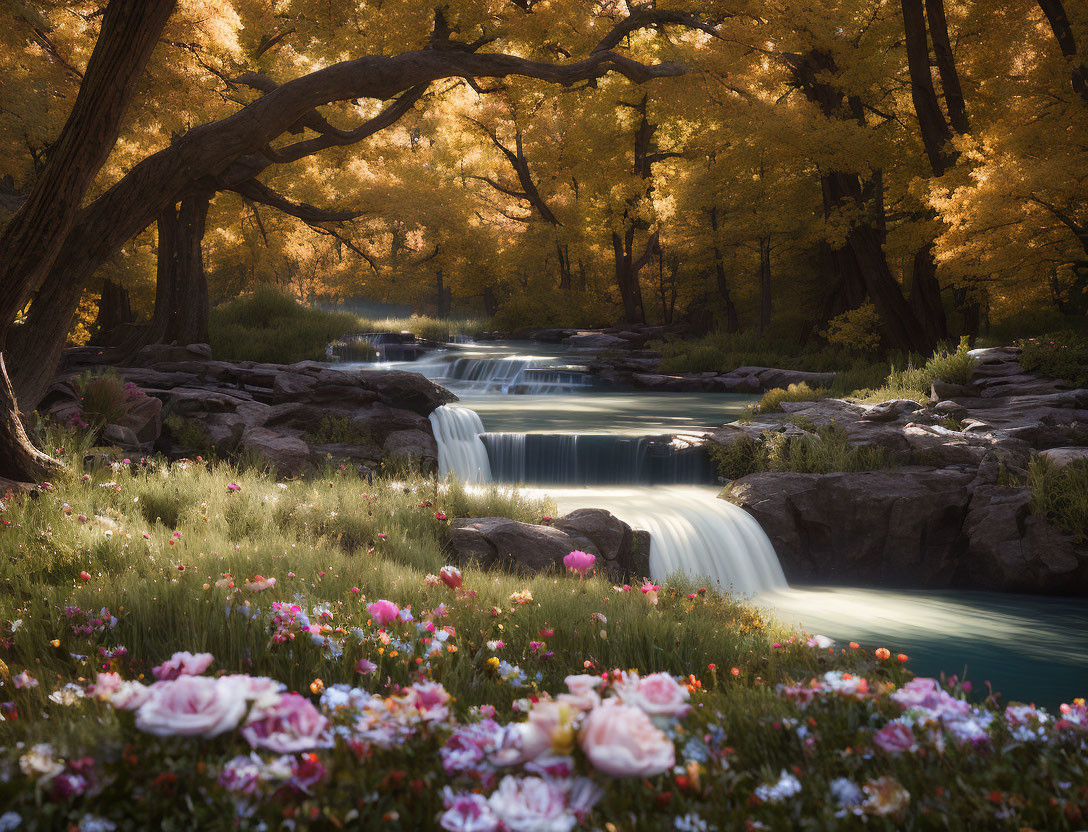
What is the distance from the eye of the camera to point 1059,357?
1334 centimetres

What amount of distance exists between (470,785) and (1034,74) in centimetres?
1671

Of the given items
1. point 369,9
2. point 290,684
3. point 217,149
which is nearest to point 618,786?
point 290,684

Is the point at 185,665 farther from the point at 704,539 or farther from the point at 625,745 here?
the point at 704,539

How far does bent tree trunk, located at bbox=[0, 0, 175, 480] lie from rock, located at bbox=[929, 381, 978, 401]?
12228 mm

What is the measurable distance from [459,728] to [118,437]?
9.08 meters

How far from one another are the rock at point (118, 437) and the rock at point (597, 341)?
1901cm

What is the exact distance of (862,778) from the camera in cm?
198

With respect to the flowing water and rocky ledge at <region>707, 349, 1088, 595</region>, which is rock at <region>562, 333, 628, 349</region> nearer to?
the flowing water

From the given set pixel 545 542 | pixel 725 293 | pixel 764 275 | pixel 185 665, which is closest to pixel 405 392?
pixel 545 542

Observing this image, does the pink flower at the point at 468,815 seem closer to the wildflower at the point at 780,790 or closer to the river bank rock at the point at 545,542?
the wildflower at the point at 780,790

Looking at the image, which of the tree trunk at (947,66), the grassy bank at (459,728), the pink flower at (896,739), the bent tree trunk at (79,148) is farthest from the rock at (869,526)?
the tree trunk at (947,66)

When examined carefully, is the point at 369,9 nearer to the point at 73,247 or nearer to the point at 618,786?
the point at 73,247

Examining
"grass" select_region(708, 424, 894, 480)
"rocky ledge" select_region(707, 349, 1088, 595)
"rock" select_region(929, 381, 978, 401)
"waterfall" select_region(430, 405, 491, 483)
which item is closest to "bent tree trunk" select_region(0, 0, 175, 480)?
"waterfall" select_region(430, 405, 491, 483)

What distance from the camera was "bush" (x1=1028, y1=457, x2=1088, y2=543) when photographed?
833 cm
